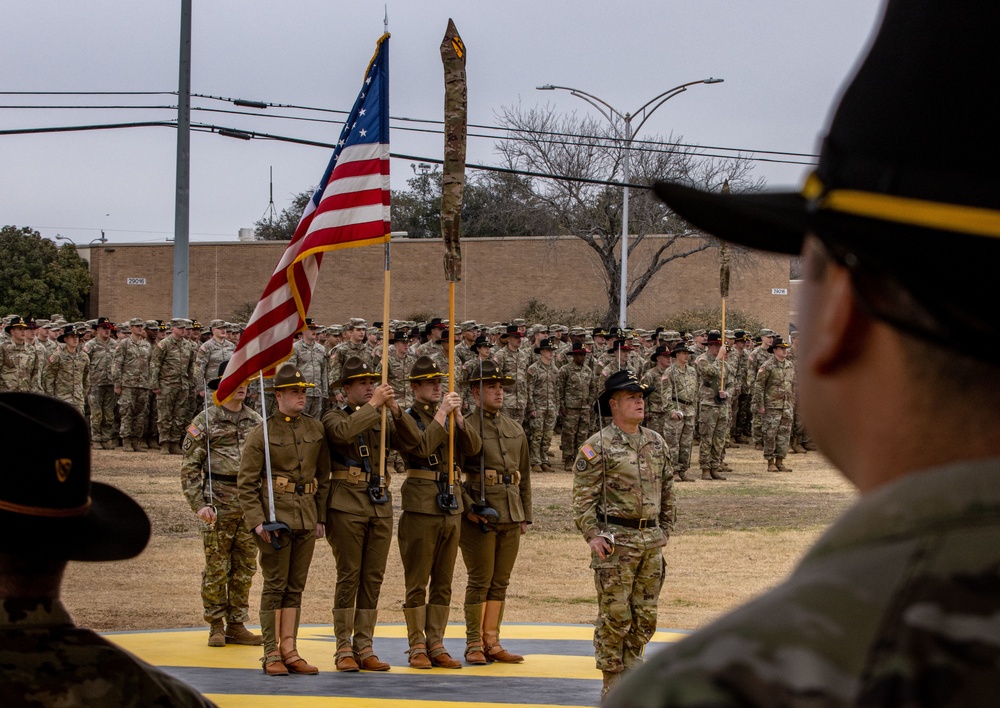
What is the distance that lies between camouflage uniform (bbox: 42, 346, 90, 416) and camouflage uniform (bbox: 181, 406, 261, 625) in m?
15.5

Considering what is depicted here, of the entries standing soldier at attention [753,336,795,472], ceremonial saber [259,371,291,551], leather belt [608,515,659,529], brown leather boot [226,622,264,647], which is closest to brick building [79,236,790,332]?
standing soldier at attention [753,336,795,472]

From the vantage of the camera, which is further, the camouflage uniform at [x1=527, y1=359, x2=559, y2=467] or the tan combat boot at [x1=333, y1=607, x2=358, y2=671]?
the camouflage uniform at [x1=527, y1=359, x2=559, y2=467]

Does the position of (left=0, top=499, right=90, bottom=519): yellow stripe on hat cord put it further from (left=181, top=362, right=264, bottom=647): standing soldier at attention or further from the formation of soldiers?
the formation of soldiers

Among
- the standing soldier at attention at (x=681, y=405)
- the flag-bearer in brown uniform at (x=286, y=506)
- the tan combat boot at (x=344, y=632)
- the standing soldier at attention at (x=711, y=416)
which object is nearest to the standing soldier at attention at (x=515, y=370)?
the standing soldier at attention at (x=681, y=405)

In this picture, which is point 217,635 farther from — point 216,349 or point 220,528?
point 216,349

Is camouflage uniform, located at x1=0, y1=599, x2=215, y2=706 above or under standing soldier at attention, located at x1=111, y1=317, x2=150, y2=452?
above

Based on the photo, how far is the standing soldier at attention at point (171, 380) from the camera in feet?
78.8

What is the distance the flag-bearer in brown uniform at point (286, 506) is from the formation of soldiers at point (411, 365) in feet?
39.9

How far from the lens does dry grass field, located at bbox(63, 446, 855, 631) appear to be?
1219 centimetres

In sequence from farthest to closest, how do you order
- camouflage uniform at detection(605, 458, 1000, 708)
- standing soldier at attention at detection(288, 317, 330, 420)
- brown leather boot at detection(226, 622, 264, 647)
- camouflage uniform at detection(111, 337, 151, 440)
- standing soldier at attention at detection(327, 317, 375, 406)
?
camouflage uniform at detection(111, 337, 151, 440) < standing soldier at attention at detection(288, 317, 330, 420) < standing soldier at attention at detection(327, 317, 375, 406) < brown leather boot at detection(226, 622, 264, 647) < camouflage uniform at detection(605, 458, 1000, 708)

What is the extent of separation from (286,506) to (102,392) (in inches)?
679

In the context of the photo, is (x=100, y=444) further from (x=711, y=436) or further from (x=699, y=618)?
(x=699, y=618)

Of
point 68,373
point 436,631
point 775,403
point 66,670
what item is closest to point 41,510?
point 66,670

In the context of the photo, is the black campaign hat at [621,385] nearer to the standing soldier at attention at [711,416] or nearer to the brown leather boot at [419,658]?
the brown leather boot at [419,658]
